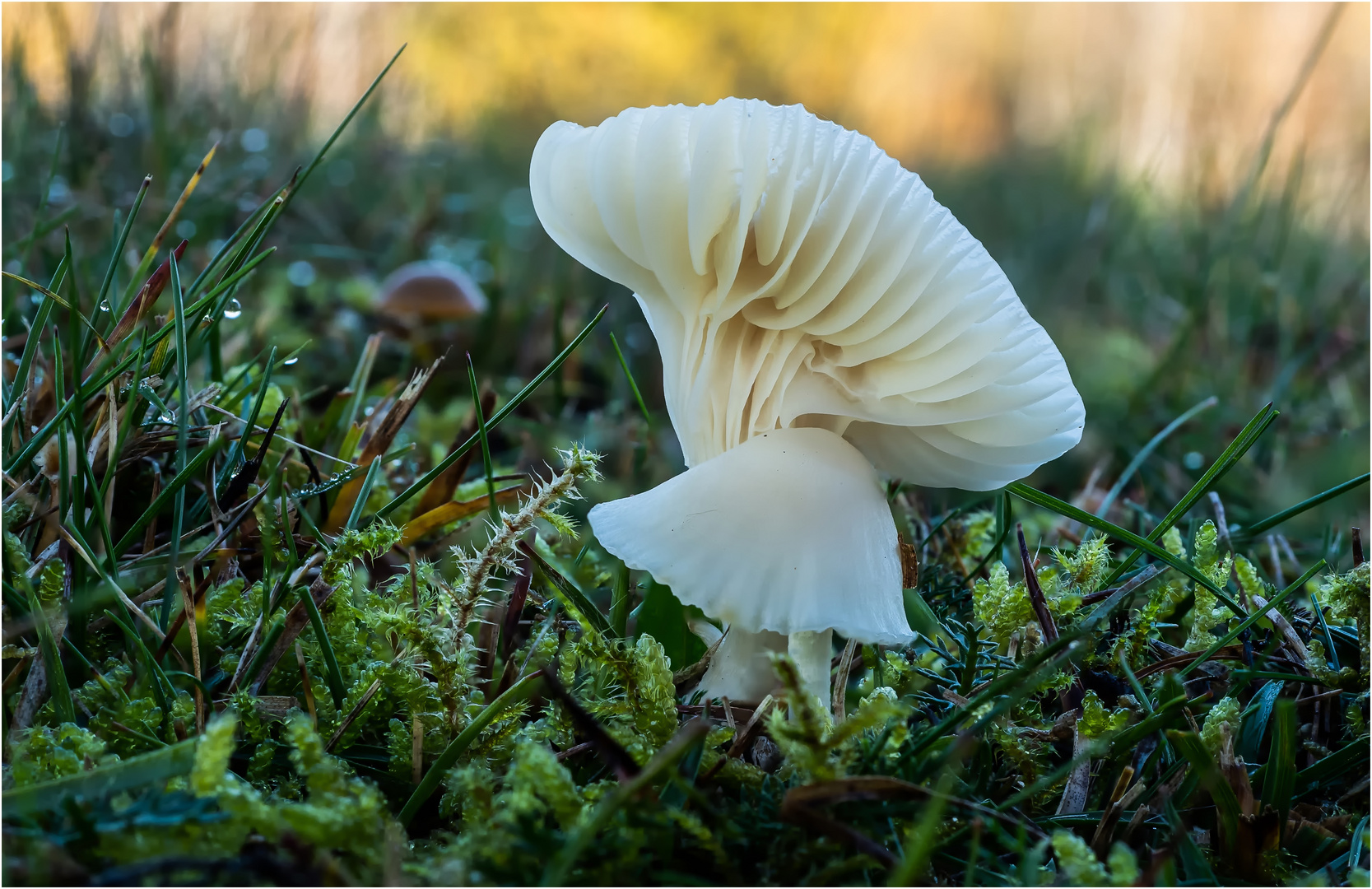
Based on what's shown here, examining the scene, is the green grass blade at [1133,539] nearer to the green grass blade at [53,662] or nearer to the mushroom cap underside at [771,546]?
the mushroom cap underside at [771,546]

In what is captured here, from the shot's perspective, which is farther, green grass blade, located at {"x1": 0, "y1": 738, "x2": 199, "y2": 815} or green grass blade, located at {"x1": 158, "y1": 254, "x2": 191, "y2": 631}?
green grass blade, located at {"x1": 158, "y1": 254, "x2": 191, "y2": 631}

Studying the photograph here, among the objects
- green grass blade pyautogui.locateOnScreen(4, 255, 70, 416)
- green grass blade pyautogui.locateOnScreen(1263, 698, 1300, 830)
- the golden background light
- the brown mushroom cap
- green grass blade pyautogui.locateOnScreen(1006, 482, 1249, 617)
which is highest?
the golden background light

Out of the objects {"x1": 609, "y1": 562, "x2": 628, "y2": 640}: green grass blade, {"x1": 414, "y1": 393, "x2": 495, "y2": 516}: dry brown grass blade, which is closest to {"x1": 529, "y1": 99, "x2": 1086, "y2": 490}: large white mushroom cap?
{"x1": 609, "y1": 562, "x2": 628, "y2": 640}: green grass blade

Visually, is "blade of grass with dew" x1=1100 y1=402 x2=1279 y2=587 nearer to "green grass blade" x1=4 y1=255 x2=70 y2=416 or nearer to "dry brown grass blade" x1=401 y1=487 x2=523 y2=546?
"dry brown grass blade" x1=401 y1=487 x2=523 y2=546

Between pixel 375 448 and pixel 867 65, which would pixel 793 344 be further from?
pixel 867 65

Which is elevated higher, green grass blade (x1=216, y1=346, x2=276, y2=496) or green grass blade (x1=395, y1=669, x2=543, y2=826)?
green grass blade (x1=216, y1=346, x2=276, y2=496)

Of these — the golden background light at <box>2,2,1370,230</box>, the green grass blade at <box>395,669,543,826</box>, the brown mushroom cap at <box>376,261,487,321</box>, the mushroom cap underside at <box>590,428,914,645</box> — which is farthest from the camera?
the golden background light at <box>2,2,1370,230</box>

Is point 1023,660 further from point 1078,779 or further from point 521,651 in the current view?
point 521,651
